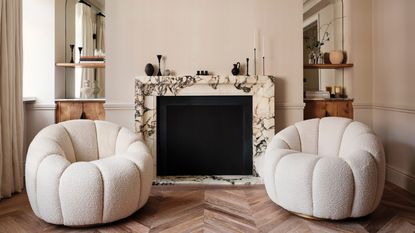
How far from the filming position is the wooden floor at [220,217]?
2.42 m

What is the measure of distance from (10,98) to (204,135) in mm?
1978

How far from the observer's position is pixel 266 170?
288 centimetres

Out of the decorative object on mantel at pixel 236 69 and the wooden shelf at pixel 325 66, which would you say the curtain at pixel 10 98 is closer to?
the decorative object on mantel at pixel 236 69

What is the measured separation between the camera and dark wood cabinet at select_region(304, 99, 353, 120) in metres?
4.04

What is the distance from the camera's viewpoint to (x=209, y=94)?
12.4 ft

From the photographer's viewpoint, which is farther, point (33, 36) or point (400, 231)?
point (33, 36)

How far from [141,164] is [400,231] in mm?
1910

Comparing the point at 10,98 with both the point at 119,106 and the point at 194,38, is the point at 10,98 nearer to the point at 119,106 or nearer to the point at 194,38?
the point at 119,106

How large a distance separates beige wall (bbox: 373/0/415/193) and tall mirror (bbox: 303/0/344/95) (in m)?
0.45

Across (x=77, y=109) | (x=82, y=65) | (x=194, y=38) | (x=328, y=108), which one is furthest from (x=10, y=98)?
(x=328, y=108)

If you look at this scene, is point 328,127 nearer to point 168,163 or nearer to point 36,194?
point 168,163

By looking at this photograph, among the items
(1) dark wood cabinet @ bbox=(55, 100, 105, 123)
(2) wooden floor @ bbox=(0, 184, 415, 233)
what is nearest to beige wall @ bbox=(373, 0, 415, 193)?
(2) wooden floor @ bbox=(0, 184, 415, 233)

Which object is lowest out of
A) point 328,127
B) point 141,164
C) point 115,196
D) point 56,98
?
point 115,196

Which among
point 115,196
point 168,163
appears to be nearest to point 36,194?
point 115,196
